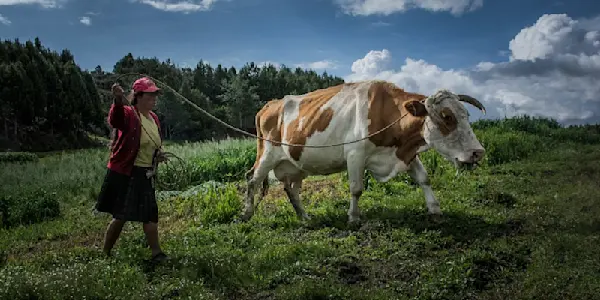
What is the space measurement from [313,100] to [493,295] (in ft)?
15.5

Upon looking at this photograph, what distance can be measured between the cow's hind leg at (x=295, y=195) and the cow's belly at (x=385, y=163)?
1.48 meters

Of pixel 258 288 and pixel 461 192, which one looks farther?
pixel 461 192

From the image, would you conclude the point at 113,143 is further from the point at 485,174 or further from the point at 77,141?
the point at 77,141

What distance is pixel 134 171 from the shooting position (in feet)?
20.8

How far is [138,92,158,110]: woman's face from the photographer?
21.0ft

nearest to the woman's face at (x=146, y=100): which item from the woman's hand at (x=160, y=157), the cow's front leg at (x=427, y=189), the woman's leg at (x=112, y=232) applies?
the woman's hand at (x=160, y=157)

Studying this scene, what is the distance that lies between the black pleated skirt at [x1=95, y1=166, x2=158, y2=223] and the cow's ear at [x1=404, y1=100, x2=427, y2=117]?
382cm

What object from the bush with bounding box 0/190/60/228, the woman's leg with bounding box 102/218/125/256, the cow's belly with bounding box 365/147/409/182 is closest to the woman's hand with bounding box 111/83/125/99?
the woman's leg with bounding box 102/218/125/256

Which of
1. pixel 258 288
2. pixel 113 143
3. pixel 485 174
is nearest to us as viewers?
pixel 258 288

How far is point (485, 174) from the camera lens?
12336mm

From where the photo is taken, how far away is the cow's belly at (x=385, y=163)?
8.00m

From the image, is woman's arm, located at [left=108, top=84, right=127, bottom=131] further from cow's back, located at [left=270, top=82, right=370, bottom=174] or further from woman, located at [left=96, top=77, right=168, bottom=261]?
cow's back, located at [left=270, top=82, right=370, bottom=174]

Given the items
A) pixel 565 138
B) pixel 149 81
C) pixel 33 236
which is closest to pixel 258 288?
pixel 149 81

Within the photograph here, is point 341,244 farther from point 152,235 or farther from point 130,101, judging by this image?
point 130,101
